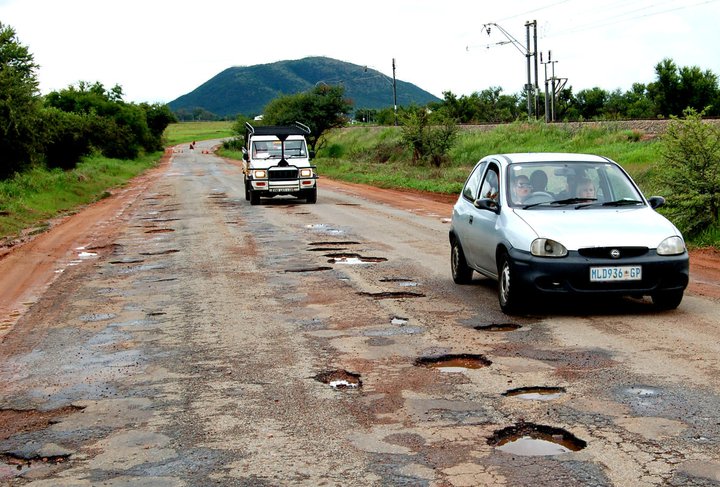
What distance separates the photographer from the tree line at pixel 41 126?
102ft

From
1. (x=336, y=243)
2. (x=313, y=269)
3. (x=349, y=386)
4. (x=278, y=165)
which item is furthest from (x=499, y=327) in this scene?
(x=278, y=165)

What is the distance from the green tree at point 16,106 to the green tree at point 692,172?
74.5 ft

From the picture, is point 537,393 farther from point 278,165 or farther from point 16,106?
point 16,106

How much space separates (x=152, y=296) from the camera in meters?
10.8

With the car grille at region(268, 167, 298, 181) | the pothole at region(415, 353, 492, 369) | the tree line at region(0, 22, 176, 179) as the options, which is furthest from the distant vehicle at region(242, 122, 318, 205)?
the pothole at region(415, 353, 492, 369)

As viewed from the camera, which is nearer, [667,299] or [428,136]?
[667,299]

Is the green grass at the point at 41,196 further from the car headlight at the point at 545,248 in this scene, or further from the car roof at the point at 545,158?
the car headlight at the point at 545,248

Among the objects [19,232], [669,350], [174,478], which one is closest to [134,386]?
[174,478]

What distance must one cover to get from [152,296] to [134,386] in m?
4.30

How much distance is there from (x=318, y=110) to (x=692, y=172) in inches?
2498

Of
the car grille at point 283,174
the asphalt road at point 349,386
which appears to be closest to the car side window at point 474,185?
the asphalt road at point 349,386

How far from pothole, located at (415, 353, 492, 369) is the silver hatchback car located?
5.19ft

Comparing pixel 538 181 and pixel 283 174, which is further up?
pixel 538 181

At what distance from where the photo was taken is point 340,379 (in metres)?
6.59
